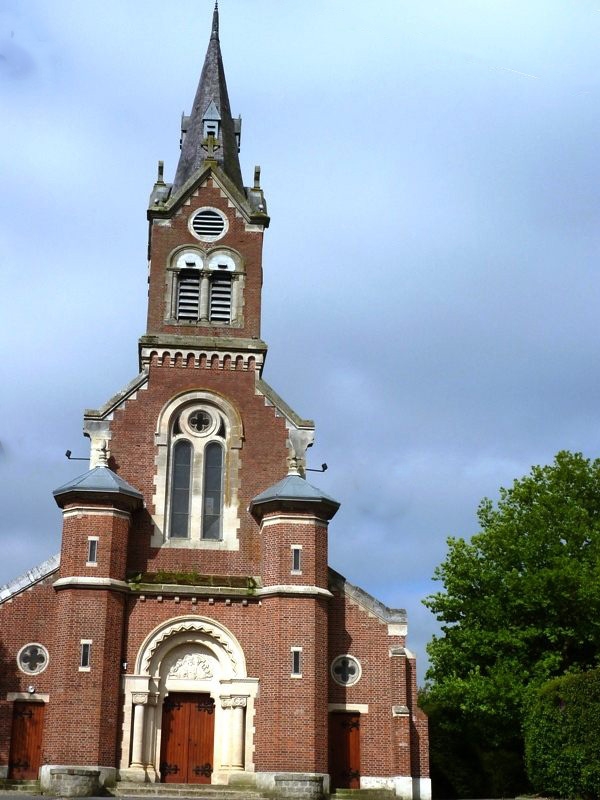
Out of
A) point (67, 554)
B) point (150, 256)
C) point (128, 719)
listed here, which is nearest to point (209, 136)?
point (150, 256)

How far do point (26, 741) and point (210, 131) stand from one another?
74.1ft

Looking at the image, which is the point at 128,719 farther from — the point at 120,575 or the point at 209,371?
the point at 209,371

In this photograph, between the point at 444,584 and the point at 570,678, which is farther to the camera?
the point at 444,584

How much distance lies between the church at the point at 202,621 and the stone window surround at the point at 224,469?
0.05 meters

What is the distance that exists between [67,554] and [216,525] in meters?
4.68

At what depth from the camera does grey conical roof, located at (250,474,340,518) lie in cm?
3142

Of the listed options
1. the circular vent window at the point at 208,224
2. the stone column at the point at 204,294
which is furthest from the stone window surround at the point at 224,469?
the circular vent window at the point at 208,224

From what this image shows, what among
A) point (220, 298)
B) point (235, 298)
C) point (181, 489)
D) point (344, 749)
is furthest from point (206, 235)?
point (344, 749)

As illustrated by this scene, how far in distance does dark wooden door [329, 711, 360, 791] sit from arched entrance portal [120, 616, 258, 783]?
2.53 metres

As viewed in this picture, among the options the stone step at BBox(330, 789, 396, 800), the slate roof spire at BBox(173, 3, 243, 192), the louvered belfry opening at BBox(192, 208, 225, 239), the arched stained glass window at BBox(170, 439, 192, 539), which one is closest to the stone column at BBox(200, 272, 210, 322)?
the louvered belfry opening at BBox(192, 208, 225, 239)

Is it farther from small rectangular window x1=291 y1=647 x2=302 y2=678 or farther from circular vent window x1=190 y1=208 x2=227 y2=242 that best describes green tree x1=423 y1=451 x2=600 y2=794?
circular vent window x1=190 y1=208 x2=227 y2=242

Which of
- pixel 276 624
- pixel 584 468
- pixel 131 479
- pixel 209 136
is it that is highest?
pixel 209 136

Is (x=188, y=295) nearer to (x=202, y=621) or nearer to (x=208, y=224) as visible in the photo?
(x=208, y=224)

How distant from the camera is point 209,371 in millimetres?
34688
